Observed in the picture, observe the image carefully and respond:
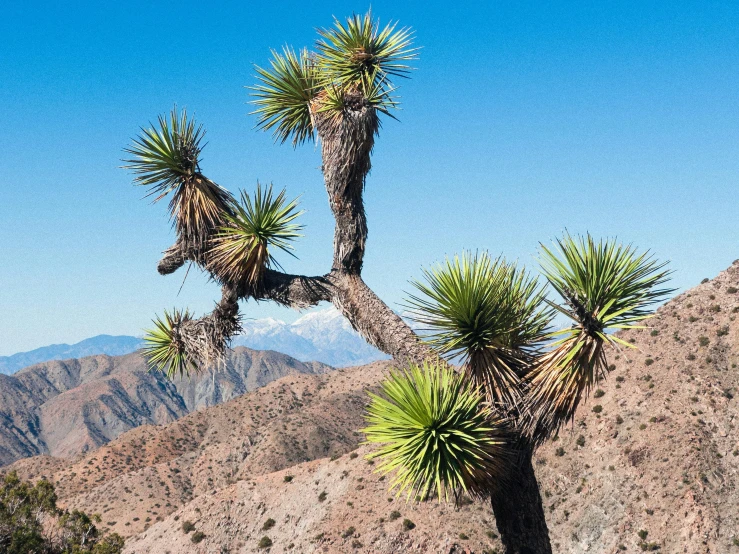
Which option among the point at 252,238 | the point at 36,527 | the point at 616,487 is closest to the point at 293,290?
the point at 252,238

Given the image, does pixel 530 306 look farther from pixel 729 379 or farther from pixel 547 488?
pixel 729 379

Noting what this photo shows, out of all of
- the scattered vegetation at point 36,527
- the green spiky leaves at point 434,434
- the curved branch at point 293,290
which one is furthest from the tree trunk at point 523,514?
the scattered vegetation at point 36,527

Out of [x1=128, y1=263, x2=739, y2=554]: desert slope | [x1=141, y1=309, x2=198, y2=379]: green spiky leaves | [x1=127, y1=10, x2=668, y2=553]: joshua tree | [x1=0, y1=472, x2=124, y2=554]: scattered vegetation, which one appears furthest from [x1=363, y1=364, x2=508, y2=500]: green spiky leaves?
[x1=128, y1=263, x2=739, y2=554]: desert slope

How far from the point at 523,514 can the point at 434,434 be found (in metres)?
2.00

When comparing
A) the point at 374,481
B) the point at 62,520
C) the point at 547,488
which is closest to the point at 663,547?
the point at 547,488

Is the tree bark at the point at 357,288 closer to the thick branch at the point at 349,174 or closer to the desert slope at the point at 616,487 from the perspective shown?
the thick branch at the point at 349,174

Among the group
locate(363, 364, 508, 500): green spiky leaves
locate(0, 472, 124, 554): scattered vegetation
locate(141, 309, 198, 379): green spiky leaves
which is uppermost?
locate(141, 309, 198, 379): green spiky leaves

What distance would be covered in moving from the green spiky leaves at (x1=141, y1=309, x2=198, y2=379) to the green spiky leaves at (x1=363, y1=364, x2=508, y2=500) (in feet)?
15.1

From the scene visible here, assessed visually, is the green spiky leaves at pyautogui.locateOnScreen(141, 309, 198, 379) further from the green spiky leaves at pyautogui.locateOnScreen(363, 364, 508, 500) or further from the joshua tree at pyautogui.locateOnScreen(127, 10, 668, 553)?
the green spiky leaves at pyautogui.locateOnScreen(363, 364, 508, 500)

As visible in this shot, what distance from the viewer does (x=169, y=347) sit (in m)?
10.7

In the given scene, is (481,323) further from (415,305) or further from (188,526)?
(188,526)

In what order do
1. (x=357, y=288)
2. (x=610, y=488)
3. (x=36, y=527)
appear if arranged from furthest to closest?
(x=610, y=488)
(x=36, y=527)
(x=357, y=288)

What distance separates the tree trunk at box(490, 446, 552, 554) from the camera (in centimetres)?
784

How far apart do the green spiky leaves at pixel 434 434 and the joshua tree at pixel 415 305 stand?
0.05 feet
